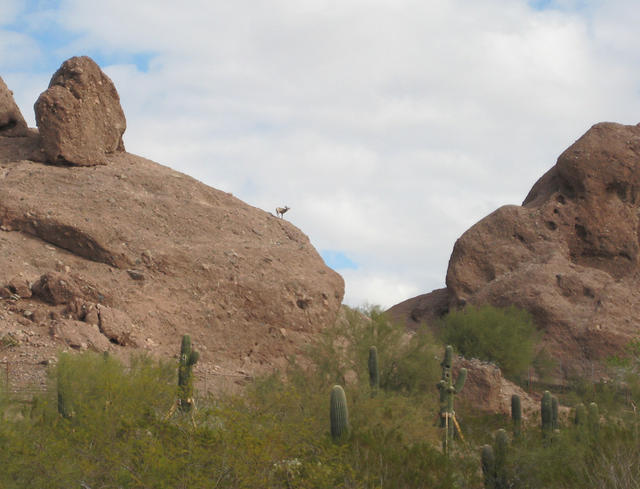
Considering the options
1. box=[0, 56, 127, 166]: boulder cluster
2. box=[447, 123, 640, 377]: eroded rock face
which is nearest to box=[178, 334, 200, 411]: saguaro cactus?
box=[0, 56, 127, 166]: boulder cluster

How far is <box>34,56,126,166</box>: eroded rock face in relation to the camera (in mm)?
24531

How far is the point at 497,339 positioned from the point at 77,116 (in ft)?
51.6

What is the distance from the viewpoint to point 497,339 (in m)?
29.2

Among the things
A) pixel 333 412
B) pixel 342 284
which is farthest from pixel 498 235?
pixel 333 412

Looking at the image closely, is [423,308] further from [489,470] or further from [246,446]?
[246,446]

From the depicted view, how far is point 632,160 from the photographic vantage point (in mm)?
35406

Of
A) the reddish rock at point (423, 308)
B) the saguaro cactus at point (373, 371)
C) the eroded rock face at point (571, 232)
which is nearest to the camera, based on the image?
the saguaro cactus at point (373, 371)

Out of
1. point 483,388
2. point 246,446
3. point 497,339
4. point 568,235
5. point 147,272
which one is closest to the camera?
point 246,446

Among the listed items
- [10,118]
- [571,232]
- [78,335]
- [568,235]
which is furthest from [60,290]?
[571,232]

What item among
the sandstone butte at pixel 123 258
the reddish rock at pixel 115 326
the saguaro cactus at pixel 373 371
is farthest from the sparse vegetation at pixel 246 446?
the sandstone butte at pixel 123 258

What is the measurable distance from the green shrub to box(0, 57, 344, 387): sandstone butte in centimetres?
687

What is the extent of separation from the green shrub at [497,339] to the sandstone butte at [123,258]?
6869 mm

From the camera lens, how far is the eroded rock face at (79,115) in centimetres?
2453

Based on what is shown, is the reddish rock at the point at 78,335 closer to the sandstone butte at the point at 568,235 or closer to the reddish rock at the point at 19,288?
the reddish rock at the point at 19,288
